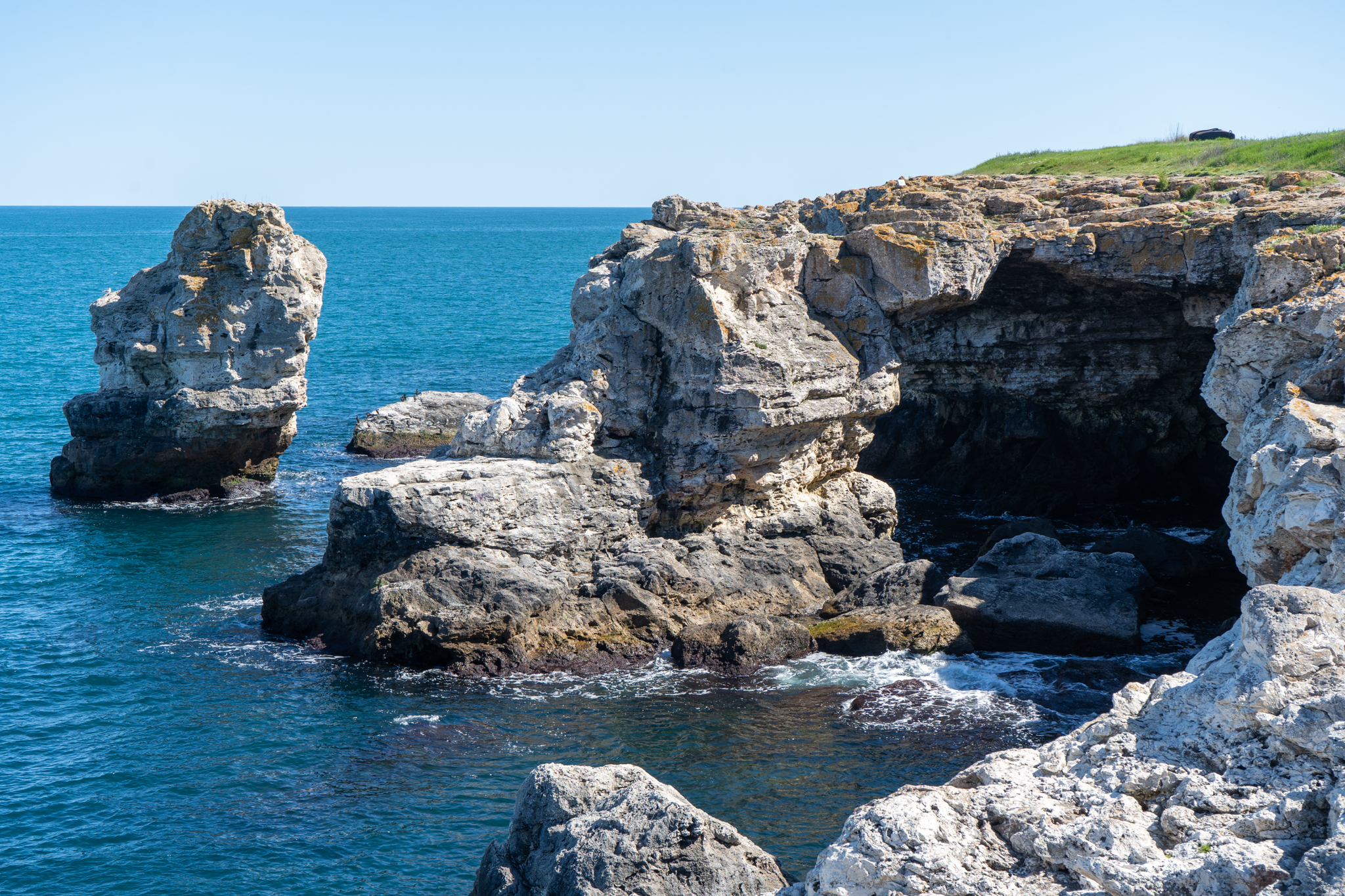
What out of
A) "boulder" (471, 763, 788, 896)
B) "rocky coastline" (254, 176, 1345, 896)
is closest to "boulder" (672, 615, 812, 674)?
"rocky coastline" (254, 176, 1345, 896)

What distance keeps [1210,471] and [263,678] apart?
1398 inches

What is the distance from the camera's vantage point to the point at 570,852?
1428 centimetres

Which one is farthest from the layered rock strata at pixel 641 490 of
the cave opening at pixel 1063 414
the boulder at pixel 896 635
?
the cave opening at pixel 1063 414

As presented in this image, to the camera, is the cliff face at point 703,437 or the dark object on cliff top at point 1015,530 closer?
the cliff face at point 703,437

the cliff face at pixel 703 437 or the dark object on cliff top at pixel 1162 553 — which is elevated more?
the cliff face at pixel 703 437

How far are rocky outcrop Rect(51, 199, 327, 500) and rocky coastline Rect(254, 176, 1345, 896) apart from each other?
12.7 m

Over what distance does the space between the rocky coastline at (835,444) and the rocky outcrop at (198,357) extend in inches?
500

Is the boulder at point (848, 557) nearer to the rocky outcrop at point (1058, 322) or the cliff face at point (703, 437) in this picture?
the cliff face at point (703, 437)

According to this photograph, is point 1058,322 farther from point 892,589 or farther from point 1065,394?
point 892,589

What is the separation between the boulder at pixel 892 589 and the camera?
32.2m

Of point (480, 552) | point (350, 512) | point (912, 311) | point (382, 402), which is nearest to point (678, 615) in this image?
point (480, 552)

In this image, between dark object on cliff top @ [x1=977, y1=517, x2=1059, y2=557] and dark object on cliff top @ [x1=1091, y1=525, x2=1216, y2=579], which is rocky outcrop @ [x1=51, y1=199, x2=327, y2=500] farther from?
dark object on cliff top @ [x1=1091, y1=525, x2=1216, y2=579]

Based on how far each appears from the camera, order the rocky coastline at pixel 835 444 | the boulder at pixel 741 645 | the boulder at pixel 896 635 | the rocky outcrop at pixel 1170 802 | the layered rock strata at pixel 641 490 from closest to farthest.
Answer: the rocky outcrop at pixel 1170 802
the rocky coastline at pixel 835 444
the boulder at pixel 741 645
the layered rock strata at pixel 641 490
the boulder at pixel 896 635

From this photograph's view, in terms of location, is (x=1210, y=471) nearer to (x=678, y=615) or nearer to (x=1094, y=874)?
(x=678, y=615)
